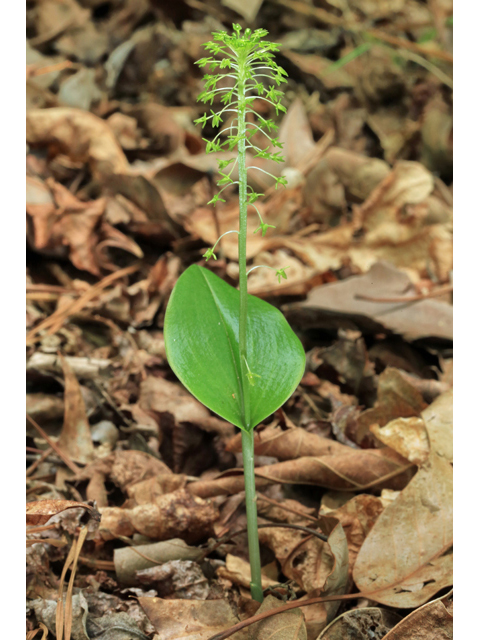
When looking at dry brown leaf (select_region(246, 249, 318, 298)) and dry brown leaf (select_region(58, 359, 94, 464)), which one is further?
dry brown leaf (select_region(246, 249, 318, 298))

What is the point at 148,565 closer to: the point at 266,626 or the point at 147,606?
the point at 147,606

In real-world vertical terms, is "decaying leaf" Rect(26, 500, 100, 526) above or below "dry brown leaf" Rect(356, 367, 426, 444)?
below

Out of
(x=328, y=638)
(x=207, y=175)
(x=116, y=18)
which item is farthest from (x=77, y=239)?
(x=116, y=18)

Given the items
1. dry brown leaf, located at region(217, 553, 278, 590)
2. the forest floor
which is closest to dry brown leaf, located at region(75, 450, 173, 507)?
the forest floor

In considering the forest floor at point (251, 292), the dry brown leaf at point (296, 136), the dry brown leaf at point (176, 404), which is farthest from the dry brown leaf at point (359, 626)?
the dry brown leaf at point (296, 136)

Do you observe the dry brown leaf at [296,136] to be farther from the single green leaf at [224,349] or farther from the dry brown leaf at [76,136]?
the single green leaf at [224,349]

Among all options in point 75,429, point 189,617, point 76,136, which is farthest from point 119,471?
point 76,136

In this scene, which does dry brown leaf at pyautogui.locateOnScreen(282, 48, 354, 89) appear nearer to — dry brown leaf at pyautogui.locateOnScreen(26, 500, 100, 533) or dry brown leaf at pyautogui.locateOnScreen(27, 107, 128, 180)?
dry brown leaf at pyautogui.locateOnScreen(27, 107, 128, 180)
